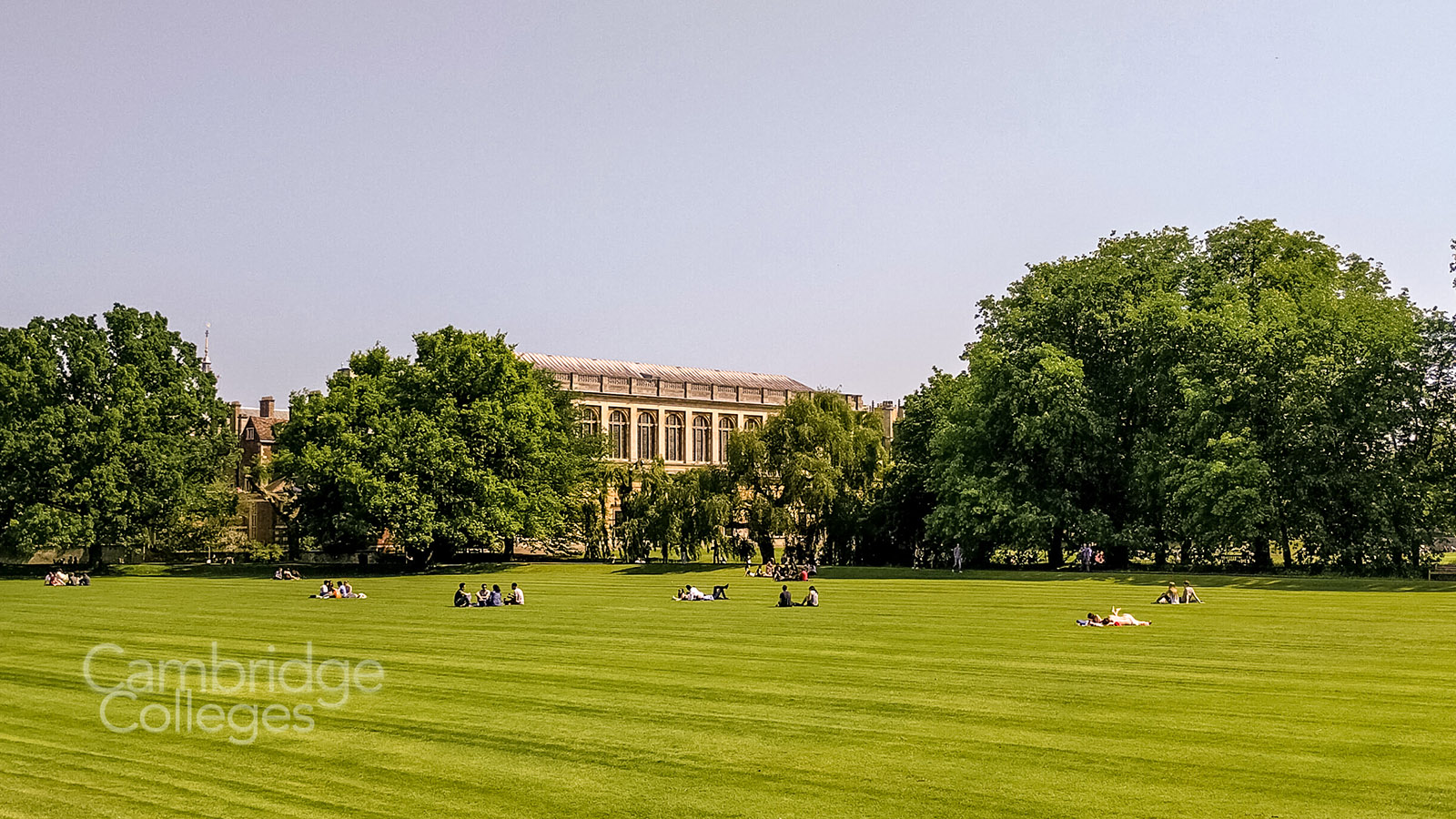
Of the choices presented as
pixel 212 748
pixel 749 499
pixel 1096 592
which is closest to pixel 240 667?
pixel 212 748

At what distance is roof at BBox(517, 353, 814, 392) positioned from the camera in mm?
131000

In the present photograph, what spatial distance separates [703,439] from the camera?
133125 mm

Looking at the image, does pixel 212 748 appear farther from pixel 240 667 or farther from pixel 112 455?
pixel 112 455

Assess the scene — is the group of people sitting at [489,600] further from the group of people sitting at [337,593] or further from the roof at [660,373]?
the roof at [660,373]

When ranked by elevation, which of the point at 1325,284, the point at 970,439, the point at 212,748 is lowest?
the point at 212,748

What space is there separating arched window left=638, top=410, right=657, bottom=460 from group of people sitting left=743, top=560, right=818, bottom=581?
5353cm

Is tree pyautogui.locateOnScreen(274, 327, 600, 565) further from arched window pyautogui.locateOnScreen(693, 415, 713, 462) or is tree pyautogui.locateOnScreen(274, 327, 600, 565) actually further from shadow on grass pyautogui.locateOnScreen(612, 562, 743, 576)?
arched window pyautogui.locateOnScreen(693, 415, 713, 462)

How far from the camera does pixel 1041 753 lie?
15.0 metres

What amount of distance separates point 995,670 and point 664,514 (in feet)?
171

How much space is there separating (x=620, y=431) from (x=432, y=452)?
5596cm

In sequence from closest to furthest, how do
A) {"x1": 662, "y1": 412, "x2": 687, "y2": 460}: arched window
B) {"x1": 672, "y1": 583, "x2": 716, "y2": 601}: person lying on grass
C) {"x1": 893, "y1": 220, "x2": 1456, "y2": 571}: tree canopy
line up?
1. {"x1": 672, "y1": 583, "x2": 716, "y2": 601}: person lying on grass
2. {"x1": 893, "y1": 220, "x2": 1456, "y2": 571}: tree canopy
3. {"x1": 662, "y1": 412, "x2": 687, "y2": 460}: arched window

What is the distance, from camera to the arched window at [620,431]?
127 meters

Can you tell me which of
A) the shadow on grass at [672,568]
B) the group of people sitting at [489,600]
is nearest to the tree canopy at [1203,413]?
the shadow on grass at [672,568]

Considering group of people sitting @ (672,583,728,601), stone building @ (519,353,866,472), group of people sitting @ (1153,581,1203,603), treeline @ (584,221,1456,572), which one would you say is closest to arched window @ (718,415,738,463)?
stone building @ (519,353,866,472)
